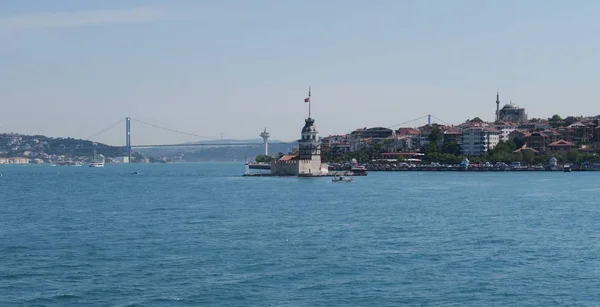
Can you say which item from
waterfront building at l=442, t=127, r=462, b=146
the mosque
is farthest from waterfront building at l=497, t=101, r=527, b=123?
waterfront building at l=442, t=127, r=462, b=146

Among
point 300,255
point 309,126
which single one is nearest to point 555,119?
point 309,126

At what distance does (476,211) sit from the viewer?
35.7 m

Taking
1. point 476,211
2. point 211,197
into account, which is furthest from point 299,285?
point 211,197

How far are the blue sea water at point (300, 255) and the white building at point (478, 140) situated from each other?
236 feet

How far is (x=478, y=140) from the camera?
4358 inches

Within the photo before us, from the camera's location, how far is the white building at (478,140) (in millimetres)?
110438

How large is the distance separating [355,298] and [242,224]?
1285cm

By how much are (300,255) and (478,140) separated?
90.8 m

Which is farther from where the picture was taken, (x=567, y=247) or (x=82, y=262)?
(x=567, y=247)

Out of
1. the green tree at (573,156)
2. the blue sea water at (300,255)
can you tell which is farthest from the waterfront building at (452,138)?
the blue sea water at (300,255)

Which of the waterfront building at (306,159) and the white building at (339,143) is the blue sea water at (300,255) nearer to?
the waterfront building at (306,159)

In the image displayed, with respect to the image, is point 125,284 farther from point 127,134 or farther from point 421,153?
point 127,134

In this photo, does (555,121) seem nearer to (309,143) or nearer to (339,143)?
(339,143)

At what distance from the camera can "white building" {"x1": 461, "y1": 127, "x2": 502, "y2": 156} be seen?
110438mm
